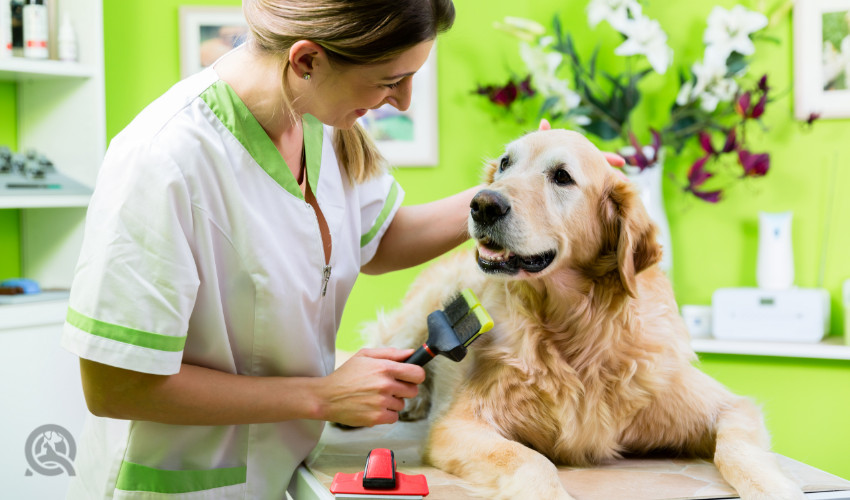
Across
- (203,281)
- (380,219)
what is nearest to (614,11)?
(380,219)

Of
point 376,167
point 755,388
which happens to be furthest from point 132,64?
point 755,388

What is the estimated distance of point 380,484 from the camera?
3.34ft

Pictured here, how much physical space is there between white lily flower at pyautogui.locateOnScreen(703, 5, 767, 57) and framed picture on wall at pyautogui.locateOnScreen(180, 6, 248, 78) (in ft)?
5.72

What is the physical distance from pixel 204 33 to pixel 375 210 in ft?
5.94

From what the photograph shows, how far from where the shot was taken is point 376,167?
4.84ft

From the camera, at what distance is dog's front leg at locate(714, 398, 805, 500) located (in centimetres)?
102

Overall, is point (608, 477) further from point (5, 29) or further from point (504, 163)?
point (5, 29)

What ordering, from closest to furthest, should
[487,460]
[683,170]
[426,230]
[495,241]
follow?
[487,460] < [495,241] < [426,230] < [683,170]

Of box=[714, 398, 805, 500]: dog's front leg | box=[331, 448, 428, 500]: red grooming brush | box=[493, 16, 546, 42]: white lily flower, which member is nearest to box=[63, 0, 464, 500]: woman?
box=[331, 448, 428, 500]: red grooming brush

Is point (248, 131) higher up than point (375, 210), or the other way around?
point (248, 131)

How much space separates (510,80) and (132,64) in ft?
4.84

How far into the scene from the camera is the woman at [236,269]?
1.04 metres

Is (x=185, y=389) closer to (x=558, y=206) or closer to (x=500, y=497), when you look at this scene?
(x=500, y=497)

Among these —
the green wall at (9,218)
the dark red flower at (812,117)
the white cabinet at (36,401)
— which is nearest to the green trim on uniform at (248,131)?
the white cabinet at (36,401)
